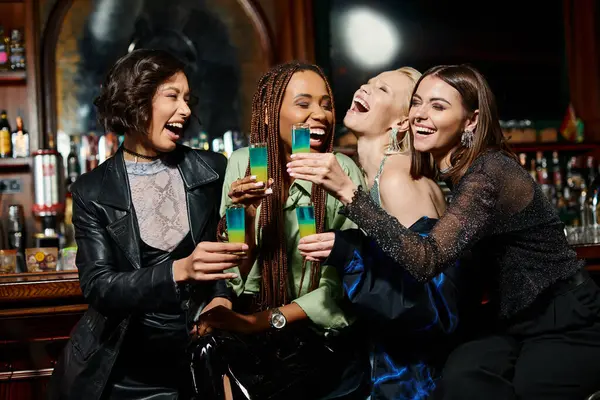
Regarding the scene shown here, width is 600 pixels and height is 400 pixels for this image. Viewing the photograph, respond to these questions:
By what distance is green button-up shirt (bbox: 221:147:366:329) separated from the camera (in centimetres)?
261

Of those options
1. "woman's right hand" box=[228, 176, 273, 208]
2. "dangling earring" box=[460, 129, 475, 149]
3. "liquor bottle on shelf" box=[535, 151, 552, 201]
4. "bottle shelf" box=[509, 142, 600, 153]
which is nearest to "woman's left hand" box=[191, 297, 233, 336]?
"woman's right hand" box=[228, 176, 273, 208]

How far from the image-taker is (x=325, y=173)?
2.29 metres

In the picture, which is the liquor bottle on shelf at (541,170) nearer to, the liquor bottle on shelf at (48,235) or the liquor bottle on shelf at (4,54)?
the liquor bottle on shelf at (48,235)

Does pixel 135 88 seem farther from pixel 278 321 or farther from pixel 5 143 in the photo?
pixel 5 143

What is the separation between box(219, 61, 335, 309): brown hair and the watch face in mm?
136

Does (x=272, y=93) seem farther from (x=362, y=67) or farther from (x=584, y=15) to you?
(x=584, y=15)

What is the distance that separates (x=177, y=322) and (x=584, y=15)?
437 cm

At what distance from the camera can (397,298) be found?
2367 millimetres

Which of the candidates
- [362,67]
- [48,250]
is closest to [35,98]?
[48,250]

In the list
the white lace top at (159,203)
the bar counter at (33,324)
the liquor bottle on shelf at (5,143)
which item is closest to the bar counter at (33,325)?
the bar counter at (33,324)

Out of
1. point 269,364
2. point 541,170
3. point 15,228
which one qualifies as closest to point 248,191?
point 269,364

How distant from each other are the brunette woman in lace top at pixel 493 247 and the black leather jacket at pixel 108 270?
549 millimetres

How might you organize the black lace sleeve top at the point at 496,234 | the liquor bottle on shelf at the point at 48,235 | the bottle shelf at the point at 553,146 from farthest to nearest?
1. the bottle shelf at the point at 553,146
2. the liquor bottle on shelf at the point at 48,235
3. the black lace sleeve top at the point at 496,234

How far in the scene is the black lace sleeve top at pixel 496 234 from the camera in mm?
2236
